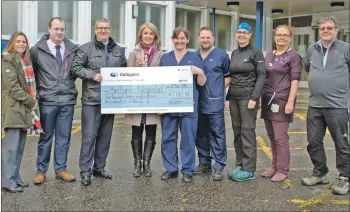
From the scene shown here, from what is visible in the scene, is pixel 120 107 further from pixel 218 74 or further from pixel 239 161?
pixel 239 161

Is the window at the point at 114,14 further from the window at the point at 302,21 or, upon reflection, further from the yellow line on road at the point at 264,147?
the yellow line on road at the point at 264,147

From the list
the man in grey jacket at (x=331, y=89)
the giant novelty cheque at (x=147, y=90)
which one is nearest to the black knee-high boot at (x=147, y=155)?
the giant novelty cheque at (x=147, y=90)

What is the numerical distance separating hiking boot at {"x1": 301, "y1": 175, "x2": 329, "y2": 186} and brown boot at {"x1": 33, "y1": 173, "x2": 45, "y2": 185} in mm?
3117

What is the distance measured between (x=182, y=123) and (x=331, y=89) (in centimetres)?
177

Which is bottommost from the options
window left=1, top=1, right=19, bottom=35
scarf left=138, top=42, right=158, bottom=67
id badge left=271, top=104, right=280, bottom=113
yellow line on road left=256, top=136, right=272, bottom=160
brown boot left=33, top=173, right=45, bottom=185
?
brown boot left=33, top=173, right=45, bottom=185

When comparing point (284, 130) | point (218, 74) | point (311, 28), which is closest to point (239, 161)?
point (284, 130)

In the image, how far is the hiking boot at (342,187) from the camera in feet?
15.6

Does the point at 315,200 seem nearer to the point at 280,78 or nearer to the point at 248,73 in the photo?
the point at 280,78

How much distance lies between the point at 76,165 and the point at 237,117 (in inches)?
96.7

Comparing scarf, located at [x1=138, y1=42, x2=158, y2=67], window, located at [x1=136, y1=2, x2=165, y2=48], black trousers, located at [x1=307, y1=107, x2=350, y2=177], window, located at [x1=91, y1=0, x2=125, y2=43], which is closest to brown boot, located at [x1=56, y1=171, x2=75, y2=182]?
scarf, located at [x1=138, y1=42, x2=158, y2=67]

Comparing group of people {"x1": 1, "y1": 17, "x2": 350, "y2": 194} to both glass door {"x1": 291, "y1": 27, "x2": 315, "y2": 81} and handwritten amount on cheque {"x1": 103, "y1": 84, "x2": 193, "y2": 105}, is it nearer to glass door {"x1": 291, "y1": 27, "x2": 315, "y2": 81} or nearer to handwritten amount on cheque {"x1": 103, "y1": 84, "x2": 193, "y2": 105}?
handwritten amount on cheque {"x1": 103, "y1": 84, "x2": 193, "y2": 105}

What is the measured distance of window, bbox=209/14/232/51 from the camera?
18.0 metres

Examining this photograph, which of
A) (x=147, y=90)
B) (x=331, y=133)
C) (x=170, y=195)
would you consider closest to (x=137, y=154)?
(x=147, y=90)

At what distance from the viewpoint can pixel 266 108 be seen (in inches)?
209
